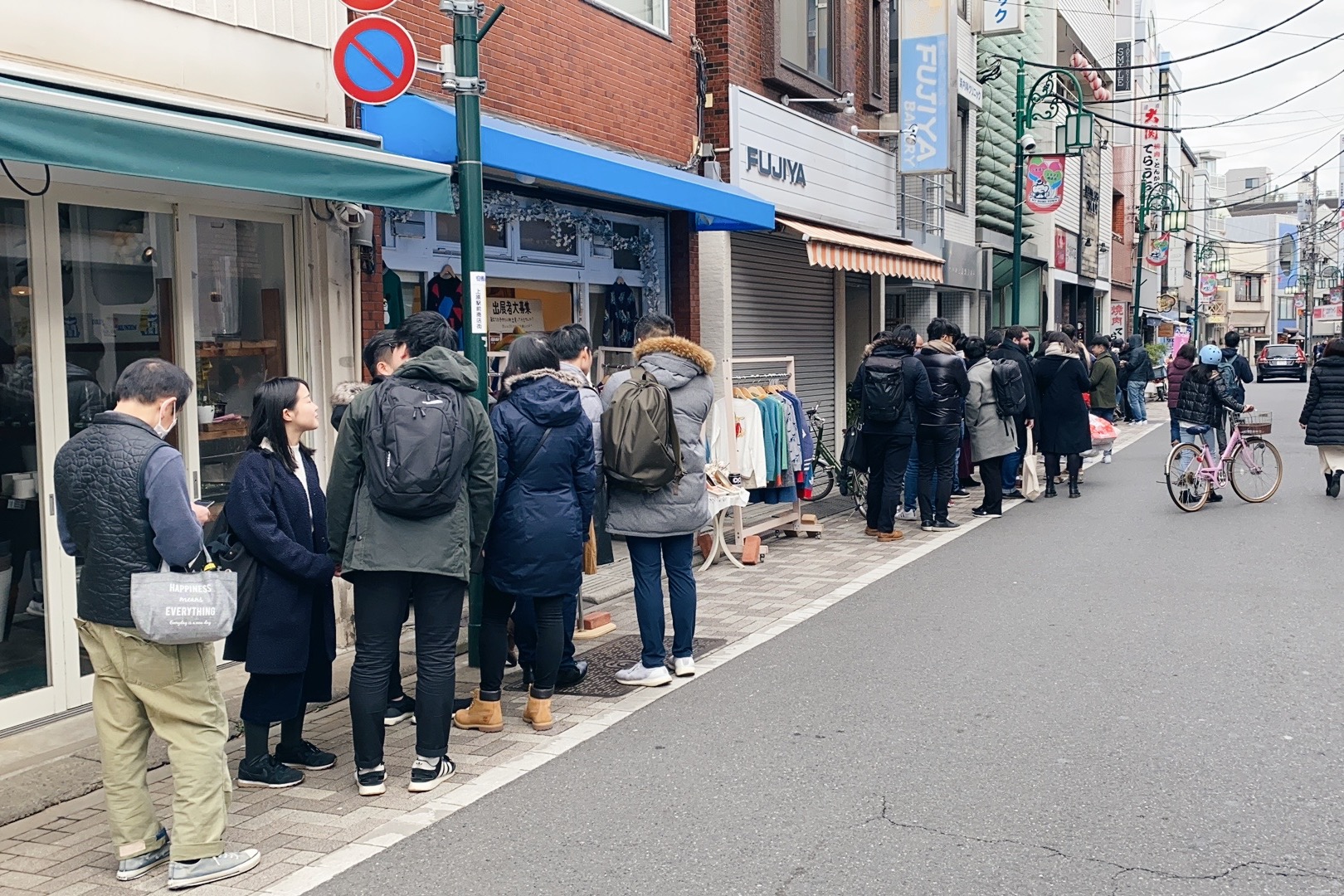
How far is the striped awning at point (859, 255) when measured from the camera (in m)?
12.9

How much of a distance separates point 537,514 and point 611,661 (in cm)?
179

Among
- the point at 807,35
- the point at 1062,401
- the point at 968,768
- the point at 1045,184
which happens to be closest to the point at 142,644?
the point at 968,768

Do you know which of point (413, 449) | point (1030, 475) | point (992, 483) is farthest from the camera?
point (1030, 475)

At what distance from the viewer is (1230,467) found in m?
13.3

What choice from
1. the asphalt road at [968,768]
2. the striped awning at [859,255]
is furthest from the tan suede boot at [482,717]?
the striped awning at [859,255]

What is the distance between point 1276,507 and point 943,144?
689 cm

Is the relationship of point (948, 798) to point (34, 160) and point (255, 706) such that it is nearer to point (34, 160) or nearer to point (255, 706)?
point (255, 706)

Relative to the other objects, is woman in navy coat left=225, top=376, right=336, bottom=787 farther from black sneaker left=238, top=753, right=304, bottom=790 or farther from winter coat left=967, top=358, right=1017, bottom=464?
winter coat left=967, top=358, right=1017, bottom=464

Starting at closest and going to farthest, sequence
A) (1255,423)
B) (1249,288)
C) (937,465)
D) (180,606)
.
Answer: (180,606), (937,465), (1255,423), (1249,288)

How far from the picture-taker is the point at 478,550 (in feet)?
18.2

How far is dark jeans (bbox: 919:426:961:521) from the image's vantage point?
11.9m

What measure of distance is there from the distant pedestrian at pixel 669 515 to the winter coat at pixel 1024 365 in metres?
7.22

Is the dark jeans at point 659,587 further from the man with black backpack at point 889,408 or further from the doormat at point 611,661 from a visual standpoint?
the man with black backpack at point 889,408

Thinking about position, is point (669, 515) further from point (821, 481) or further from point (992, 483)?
point (821, 481)
